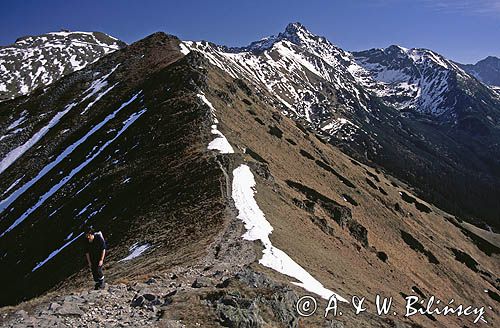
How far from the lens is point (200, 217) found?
3362 centimetres

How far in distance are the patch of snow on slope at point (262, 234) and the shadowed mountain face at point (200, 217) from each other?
162mm

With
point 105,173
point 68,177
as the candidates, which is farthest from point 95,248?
point 68,177

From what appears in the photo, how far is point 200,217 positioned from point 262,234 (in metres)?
6.04

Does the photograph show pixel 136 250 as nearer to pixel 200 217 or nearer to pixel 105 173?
pixel 200 217

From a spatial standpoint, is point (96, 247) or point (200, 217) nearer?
point (96, 247)

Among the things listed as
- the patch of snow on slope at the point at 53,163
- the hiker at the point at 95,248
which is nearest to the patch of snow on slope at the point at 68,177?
the patch of snow on slope at the point at 53,163

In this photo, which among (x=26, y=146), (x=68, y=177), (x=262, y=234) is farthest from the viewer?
(x=26, y=146)

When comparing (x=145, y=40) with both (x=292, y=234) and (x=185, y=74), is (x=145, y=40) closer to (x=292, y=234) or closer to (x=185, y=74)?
(x=185, y=74)

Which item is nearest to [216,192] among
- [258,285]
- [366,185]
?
[258,285]

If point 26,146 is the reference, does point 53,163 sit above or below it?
below

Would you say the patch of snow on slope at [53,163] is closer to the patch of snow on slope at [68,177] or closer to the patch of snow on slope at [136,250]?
the patch of snow on slope at [68,177]

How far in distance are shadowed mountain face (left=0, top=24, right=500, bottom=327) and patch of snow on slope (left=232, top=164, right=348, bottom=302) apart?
0.53ft

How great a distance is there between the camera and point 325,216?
1999 inches

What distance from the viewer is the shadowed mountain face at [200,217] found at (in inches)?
809
